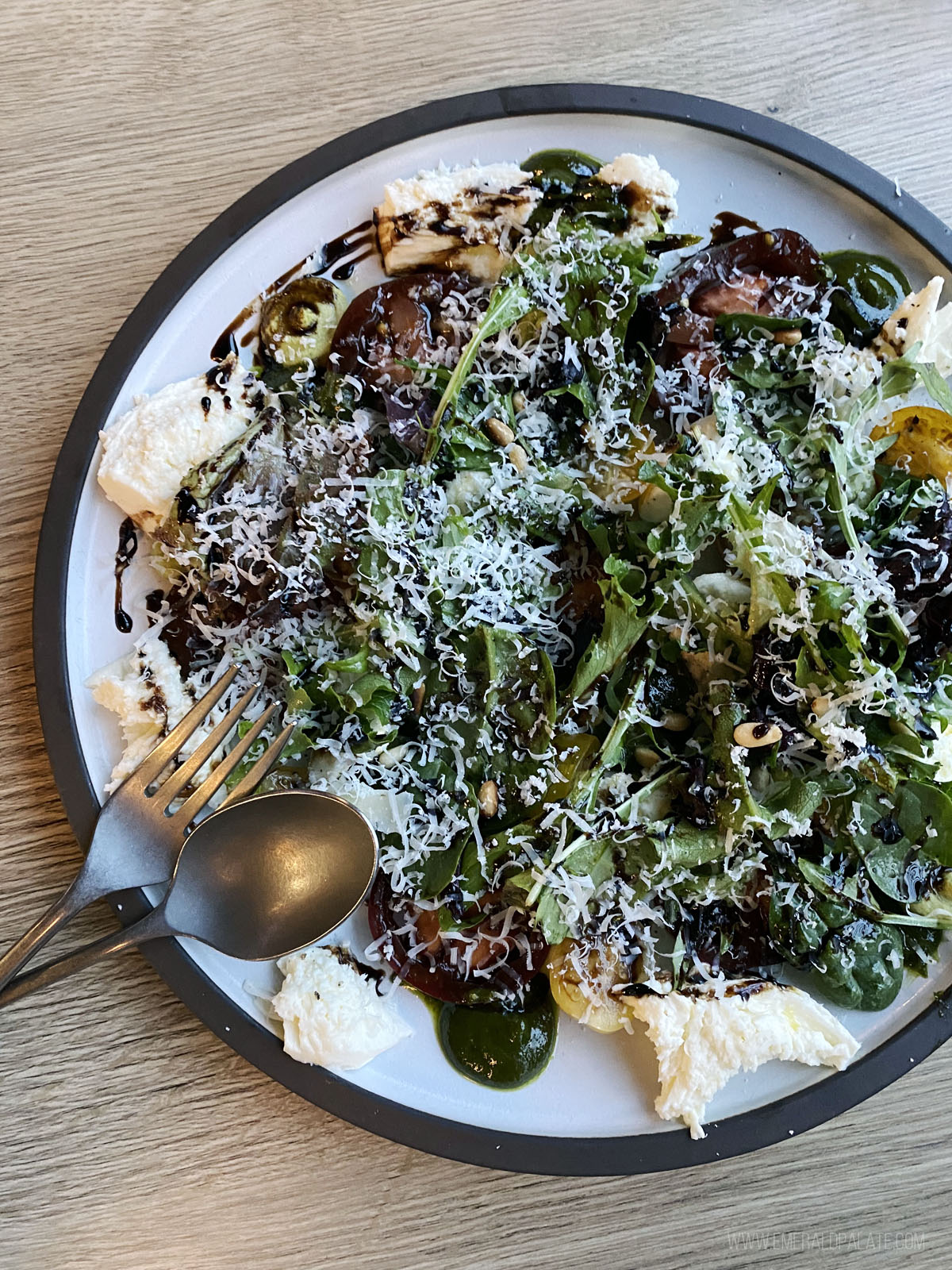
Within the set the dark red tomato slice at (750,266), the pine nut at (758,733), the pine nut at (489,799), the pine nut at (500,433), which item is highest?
the dark red tomato slice at (750,266)

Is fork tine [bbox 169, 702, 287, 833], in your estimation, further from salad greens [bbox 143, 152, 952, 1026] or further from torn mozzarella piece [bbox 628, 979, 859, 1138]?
torn mozzarella piece [bbox 628, 979, 859, 1138]

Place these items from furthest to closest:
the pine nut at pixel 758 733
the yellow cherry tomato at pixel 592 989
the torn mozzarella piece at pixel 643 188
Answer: the torn mozzarella piece at pixel 643 188
the yellow cherry tomato at pixel 592 989
the pine nut at pixel 758 733

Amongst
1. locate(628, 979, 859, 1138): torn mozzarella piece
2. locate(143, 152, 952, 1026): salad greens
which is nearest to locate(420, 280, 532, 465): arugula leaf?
locate(143, 152, 952, 1026): salad greens

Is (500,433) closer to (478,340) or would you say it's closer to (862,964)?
(478,340)

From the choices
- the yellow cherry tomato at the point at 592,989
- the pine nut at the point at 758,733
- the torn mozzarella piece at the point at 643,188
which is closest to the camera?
the pine nut at the point at 758,733

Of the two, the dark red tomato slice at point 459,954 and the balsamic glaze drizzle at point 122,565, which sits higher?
the balsamic glaze drizzle at point 122,565

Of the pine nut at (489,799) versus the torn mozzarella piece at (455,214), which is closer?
the pine nut at (489,799)

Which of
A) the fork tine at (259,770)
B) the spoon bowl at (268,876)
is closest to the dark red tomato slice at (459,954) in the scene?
the spoon bowl at (268,876)

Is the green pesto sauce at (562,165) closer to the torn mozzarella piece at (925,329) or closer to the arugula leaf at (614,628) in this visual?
the torn mozzarella piece at (925,329)
